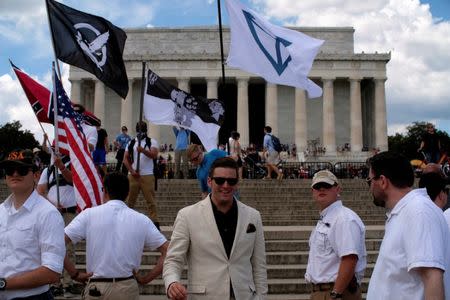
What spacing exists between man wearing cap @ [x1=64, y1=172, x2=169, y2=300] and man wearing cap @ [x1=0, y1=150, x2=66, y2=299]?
28.6 inches

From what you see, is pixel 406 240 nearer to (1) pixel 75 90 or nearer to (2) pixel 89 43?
(2) pixel 89 43

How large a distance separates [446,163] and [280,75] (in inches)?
542

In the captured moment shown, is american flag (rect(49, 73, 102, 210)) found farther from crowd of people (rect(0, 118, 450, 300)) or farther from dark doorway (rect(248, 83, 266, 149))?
dark doorway (rect(248, 83, 266, 149))

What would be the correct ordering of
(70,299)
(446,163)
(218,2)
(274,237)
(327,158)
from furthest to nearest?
(327,158), (446,163), (218,2), (274,237), (70,299)

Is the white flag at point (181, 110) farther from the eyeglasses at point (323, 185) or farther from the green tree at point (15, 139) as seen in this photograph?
the green tree at point (15, 139)

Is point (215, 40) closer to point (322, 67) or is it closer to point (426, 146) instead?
point (322, 67)

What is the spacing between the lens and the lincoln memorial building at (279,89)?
56281mm

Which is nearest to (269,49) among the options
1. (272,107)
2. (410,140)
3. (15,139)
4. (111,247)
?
(111,247)

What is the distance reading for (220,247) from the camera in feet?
16.1

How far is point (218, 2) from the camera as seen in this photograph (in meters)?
14.2

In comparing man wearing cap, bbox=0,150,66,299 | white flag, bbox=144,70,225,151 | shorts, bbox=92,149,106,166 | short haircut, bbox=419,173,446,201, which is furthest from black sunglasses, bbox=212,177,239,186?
shorts, bbox=92,149,106,166

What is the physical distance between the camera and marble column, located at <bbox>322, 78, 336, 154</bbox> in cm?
5622

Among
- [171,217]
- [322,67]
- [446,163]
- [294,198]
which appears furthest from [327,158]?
[171,217]

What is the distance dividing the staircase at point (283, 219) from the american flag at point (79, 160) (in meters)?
1.95
